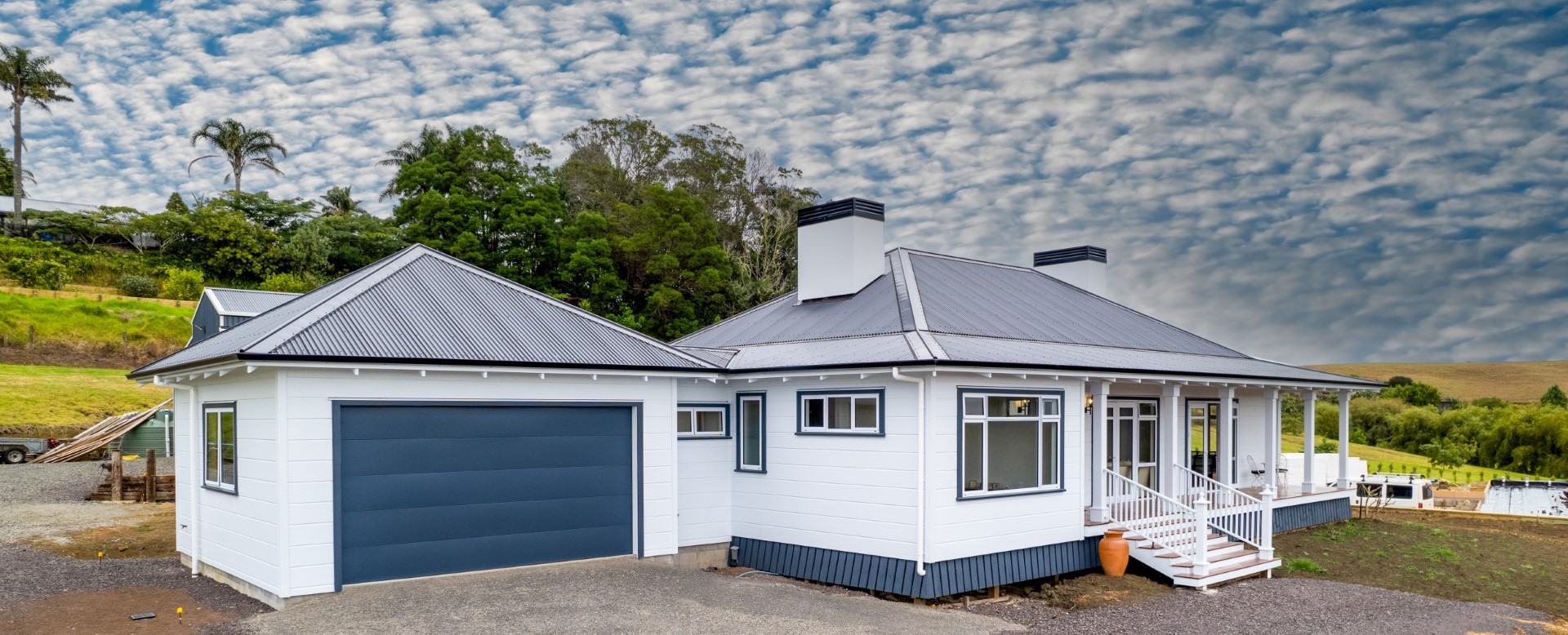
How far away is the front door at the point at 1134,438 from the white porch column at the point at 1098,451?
A: 1181mm

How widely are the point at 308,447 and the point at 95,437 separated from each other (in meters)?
20.9

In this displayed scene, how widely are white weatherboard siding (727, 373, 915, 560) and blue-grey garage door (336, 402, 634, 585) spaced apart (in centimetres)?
150

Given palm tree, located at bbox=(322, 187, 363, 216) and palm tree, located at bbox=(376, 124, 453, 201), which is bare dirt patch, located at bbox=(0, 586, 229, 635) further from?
palm tree, located at bbox=(322, 187, 363, 216)

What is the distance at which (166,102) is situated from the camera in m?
35.4

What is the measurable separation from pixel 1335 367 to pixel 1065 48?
2402 inches

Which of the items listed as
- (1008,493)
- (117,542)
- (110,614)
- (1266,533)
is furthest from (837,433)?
(117,542)

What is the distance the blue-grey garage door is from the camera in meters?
9.44

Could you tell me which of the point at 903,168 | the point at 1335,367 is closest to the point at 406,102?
the point at 903,168

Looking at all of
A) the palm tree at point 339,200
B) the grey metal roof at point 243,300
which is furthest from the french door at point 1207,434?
the palm tree at point 339,200

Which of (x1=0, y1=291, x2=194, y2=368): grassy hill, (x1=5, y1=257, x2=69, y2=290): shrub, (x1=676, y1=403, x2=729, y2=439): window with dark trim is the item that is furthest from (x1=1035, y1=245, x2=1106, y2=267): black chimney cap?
(x1=5, y1=257, x2=69, y2=290): shrub

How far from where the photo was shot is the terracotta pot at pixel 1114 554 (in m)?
11.8

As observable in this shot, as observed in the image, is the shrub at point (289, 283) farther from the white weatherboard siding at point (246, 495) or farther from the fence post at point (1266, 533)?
the fence post at point (1266, 533)

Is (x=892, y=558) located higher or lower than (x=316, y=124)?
lower

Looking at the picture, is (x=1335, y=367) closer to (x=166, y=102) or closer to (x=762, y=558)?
(x=762, y=558)
